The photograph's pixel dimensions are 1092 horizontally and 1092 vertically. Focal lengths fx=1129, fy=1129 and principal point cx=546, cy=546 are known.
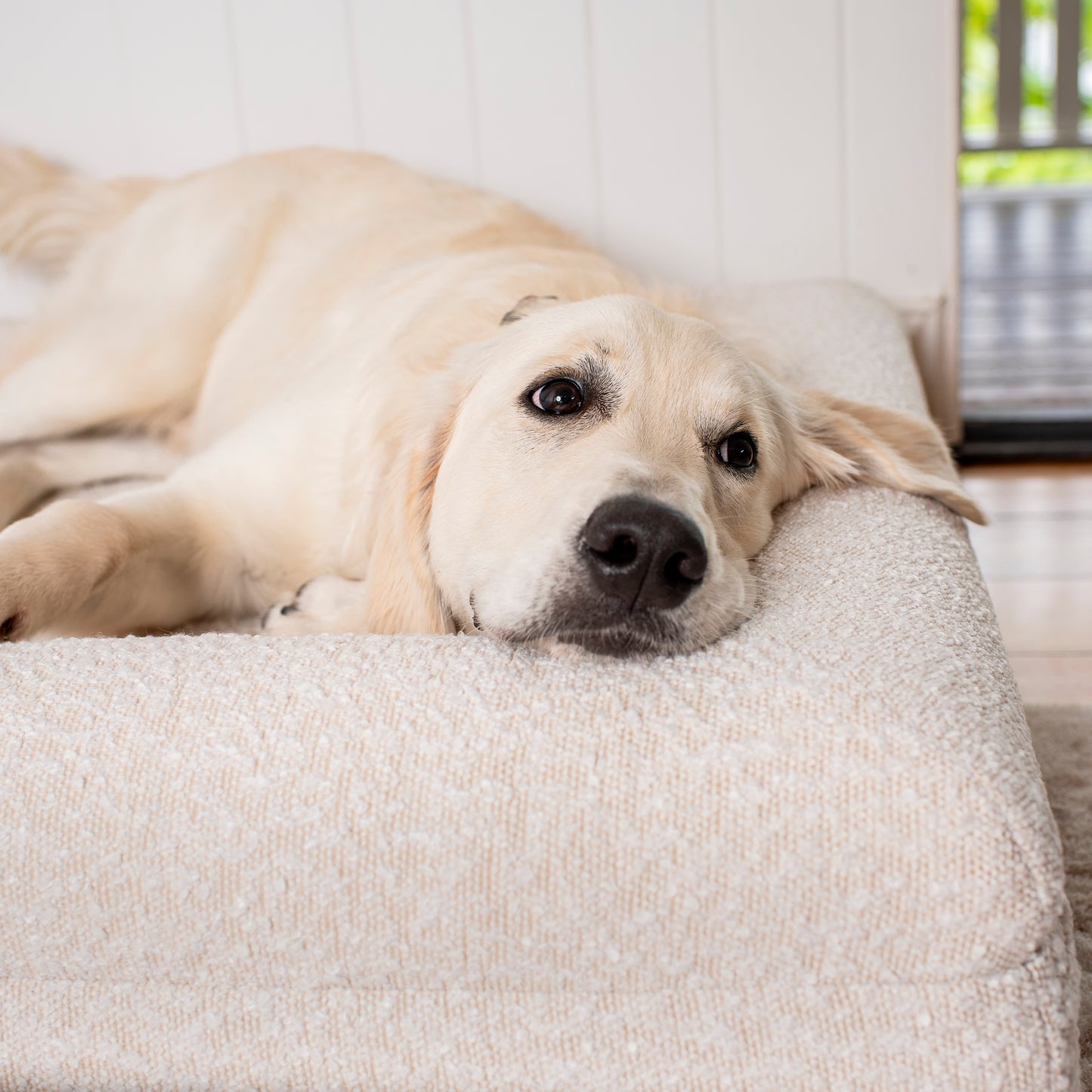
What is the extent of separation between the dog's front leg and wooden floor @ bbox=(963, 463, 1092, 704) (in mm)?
1440

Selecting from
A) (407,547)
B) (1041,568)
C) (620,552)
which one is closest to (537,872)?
(620,552)

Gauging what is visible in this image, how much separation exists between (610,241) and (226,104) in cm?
113

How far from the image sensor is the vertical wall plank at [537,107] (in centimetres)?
299

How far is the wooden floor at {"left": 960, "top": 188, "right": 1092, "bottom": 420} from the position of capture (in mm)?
4227

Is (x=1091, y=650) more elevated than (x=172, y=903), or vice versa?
(x=172, y=903)

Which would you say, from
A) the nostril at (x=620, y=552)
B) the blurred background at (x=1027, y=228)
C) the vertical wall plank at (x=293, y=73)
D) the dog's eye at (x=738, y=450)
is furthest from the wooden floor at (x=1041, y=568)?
the vertical wall plank at (x=293, y=73)

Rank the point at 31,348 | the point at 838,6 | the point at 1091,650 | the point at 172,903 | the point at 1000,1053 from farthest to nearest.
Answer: the point at 838,6
the point at 31,348
the point at 1091,650
the point at 172,903
the point at 1000,1053

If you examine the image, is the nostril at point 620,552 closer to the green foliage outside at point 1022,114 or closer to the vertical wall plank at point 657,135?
the vertical wall plank at point 657,135

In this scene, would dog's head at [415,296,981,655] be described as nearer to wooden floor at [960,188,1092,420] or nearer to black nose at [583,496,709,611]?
black nose at [583,496,709,611]

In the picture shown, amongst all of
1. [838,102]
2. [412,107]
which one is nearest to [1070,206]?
[838,102]

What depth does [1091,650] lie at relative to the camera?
2.30 metres

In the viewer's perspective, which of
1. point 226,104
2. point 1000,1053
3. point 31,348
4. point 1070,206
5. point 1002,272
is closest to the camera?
point 1000,1053

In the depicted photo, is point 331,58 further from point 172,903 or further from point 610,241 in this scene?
point 172,903

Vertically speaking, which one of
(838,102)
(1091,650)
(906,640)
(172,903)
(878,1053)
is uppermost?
(838,102)
